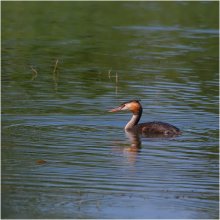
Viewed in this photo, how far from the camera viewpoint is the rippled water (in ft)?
34.4

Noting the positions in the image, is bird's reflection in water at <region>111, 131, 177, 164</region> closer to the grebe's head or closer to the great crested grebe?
the great crested grebe

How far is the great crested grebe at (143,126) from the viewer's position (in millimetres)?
14133

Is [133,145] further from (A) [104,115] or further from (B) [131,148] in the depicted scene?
(A) [104,115]

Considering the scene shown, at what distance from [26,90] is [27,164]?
5.65m

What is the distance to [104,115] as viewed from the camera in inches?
Result: 612

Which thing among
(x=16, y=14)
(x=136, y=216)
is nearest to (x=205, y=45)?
→ (x=16, y=14)

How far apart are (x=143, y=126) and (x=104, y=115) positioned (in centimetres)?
119

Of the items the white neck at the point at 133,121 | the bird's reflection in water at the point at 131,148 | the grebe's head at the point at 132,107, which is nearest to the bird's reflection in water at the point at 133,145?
the bird's reflection in water at the point at 131,148

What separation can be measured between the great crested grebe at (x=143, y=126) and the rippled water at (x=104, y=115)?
124 millimetres

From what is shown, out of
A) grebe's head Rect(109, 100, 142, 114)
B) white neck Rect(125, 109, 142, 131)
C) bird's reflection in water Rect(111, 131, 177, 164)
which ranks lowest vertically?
bird's reflection in water Rect(111, 131, 177, 164)

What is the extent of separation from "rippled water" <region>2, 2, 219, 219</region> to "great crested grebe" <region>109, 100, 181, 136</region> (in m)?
0.12

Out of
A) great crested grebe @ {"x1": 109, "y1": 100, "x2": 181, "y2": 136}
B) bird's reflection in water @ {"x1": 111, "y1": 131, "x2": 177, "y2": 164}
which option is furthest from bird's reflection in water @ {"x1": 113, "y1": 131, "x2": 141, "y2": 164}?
great crested grebe @ {"x1": 109, "y1": 100, "x2": 181, "y2": 136}

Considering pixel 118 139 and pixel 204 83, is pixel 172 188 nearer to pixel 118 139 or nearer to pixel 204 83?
pixel 118 139

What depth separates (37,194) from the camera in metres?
10.5
